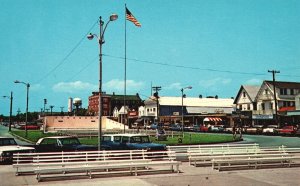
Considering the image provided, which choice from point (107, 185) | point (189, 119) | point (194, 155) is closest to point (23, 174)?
point (107, 185)

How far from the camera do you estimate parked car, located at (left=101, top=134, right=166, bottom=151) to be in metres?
19.5

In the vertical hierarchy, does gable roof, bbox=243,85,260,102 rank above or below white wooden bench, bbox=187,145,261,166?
above

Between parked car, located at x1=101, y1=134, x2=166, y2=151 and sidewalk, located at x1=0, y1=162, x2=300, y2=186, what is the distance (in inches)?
166

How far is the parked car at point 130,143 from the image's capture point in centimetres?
1950

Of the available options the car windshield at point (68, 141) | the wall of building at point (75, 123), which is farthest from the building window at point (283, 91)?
the car windshield at point (68, 141)

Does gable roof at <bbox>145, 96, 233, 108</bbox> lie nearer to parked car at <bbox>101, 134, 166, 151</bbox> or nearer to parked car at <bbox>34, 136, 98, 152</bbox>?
parked car at <bbox>101, 134, 166, 151</bbox>

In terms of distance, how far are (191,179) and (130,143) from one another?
750cm

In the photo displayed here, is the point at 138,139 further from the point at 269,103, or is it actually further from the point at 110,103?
the point at 110,103

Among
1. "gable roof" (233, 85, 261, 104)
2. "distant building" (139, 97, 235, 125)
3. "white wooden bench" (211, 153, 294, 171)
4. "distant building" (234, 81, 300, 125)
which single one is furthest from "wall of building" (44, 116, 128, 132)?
"white wooden bench" (211, 153, 294, 171)

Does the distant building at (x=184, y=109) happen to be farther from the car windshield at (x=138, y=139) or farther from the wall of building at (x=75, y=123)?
the car windshield at (x=138, y=139)

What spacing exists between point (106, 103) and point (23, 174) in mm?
144392

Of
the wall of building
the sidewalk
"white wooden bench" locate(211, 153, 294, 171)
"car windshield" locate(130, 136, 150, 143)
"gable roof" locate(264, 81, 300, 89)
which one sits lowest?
the sidewalk

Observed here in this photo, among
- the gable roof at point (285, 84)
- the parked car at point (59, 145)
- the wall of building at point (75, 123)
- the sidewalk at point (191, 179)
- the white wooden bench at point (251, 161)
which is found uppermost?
the gable roof at point (285, 84)

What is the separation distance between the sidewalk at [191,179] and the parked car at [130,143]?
4.22 m
